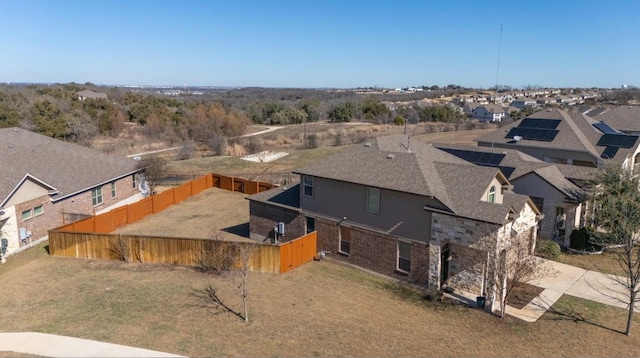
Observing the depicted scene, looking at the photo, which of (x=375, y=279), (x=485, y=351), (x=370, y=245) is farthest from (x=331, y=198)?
(x=485, y=351)

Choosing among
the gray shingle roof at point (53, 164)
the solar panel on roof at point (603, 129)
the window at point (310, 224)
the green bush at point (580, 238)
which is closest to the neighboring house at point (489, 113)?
the solar panel on roof at point (603, 129)

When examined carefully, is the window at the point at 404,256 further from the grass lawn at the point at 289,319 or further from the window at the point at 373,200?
the window at the point at 373,200

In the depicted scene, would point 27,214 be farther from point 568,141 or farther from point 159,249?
point 568,141

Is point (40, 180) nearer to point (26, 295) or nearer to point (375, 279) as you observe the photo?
point (26, 295)

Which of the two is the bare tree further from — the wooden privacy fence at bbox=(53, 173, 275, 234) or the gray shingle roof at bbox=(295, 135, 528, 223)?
the wooden privacy fence at bbox=(53, 173, 275, 234)

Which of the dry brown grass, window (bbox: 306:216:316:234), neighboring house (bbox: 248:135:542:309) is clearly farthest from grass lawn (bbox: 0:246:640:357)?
the dry brown grass
